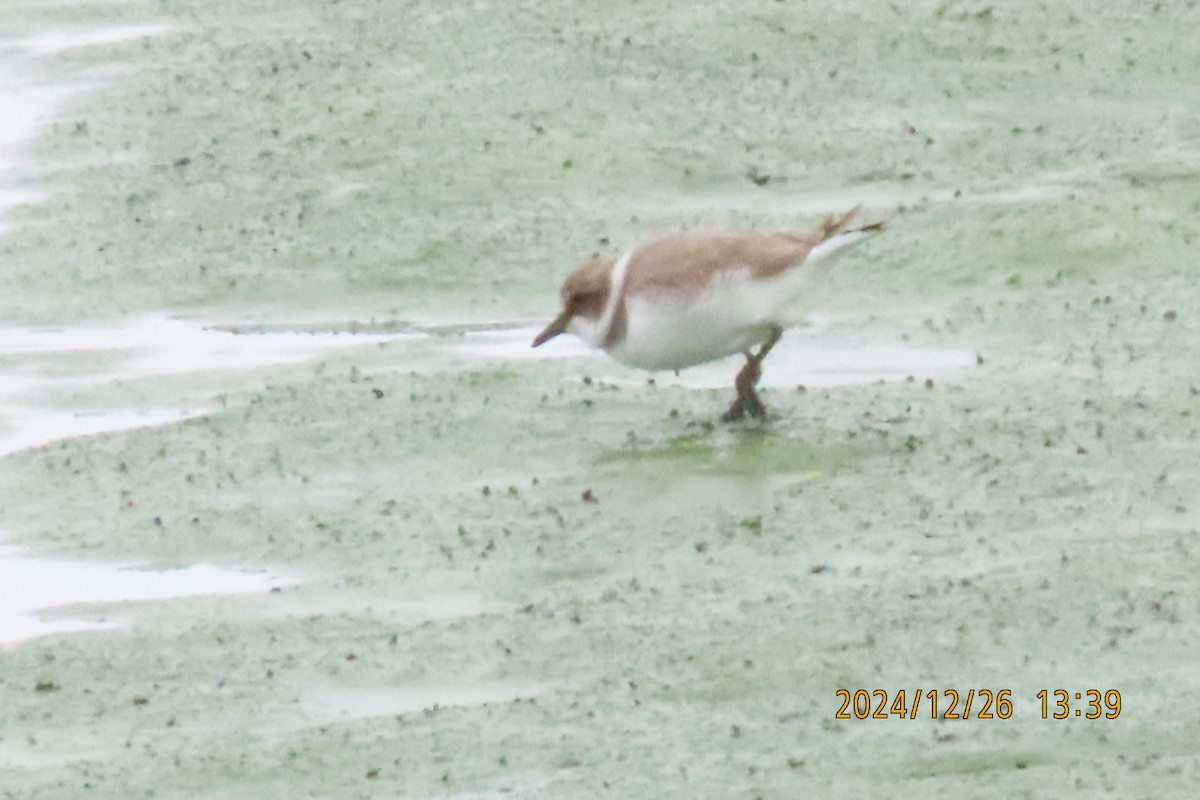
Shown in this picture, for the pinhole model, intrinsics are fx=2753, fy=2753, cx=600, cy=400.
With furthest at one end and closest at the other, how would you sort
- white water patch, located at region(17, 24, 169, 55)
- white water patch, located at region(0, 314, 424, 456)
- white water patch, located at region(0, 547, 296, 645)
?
white water patch, located at region(17, 24, 169, 55)
white water patch, located at region(0, 314, 424, 456)
white water patch, located at region(0, 547, 296, 645)

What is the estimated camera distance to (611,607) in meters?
6.83

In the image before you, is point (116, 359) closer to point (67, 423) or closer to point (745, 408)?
point (67, 423)

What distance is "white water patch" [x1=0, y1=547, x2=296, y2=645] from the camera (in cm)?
713

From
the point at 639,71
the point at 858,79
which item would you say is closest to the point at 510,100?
the point at 639,71

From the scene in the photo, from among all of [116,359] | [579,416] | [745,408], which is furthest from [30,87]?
[745,408]

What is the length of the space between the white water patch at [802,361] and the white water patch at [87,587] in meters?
2.09

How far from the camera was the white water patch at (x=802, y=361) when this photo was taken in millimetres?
8953

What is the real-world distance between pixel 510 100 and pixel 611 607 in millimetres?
5437

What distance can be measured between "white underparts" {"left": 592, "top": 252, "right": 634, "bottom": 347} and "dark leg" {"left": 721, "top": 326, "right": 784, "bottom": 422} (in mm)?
420

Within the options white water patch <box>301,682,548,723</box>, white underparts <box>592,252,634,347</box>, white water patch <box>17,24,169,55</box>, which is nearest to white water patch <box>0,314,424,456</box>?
white underparts <box>592,252,634,347</box>

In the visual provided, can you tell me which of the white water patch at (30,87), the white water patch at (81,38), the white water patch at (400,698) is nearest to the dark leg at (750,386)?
the white water patch at (400,698)

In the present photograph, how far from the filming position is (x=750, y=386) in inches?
326
